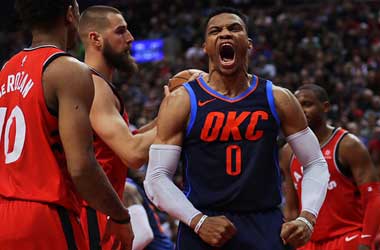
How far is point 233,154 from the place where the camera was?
3.88 metres

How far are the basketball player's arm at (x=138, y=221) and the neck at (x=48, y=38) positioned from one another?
2.25 meters

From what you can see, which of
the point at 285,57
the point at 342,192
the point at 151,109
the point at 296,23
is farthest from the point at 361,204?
the point at 296,23

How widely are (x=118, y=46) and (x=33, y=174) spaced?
1.82 metres

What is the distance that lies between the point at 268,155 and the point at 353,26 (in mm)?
17293

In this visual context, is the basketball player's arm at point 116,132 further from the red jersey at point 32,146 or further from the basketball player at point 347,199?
the basketball player at point 347,199

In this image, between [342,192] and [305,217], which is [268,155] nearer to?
[305,217]

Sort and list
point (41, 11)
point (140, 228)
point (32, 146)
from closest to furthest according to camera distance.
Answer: point (32, 146)
point (41, 11)
point (140, 228)

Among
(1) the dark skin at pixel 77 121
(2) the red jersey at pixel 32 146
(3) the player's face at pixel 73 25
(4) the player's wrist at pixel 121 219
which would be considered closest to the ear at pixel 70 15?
(3) the player's face at pixel 73 25

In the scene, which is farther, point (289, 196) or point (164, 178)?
point (289, 196)

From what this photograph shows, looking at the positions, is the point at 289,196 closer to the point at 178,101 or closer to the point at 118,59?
the point at 118,59

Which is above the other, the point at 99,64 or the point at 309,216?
the point at 99,64

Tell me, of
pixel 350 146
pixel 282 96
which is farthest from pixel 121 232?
pixel 350 146

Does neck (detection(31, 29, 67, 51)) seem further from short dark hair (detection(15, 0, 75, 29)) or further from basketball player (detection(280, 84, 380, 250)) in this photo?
basketball player (detection(280, 84, 380, 250))

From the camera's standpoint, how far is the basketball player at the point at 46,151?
10.8 ft
